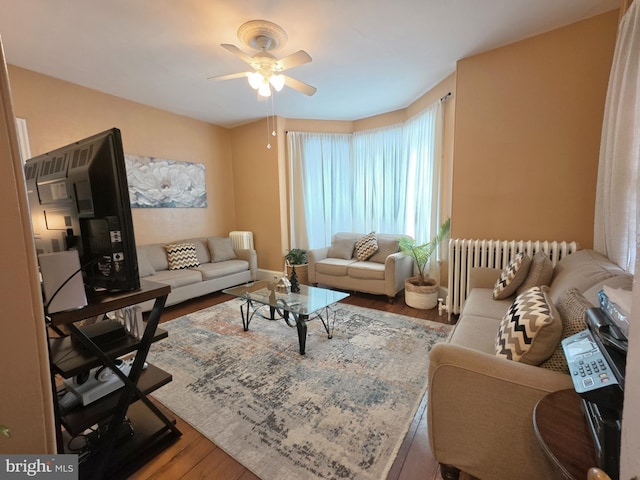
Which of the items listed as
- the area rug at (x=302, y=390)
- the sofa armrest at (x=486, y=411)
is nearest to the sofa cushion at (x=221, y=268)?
the area rug at (x=302, y=390)

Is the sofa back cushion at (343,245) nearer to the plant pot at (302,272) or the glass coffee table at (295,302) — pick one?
the plant pot at (302,272)

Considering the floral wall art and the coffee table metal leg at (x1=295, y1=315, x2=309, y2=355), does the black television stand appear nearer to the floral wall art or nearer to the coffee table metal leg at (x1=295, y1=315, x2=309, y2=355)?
the coffee table metal leg at (x1=295, y1=315, x2=309, y2=355)

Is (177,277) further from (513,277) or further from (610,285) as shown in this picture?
(610,285)

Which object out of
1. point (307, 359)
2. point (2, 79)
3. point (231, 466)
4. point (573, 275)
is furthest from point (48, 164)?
point (573, 275)

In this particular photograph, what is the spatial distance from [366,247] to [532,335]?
2944 millimetres

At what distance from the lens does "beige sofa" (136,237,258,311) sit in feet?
10.9

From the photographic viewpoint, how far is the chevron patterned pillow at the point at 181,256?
3.68 m

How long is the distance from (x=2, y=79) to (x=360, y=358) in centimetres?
228

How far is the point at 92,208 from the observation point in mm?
956

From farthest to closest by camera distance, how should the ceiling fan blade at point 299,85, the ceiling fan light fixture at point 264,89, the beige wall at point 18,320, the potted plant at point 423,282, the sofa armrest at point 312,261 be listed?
the sofa armrest at point 312,261 → the potted plant at point 423,282 → the ceiling fan blade at point 299,85 → the ceiling fan light fixture at point 264,89 → the beige wall at point 18,320

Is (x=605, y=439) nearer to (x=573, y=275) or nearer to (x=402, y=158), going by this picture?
(x=573, y=275)

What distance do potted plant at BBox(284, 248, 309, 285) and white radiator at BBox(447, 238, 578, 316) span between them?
2.19 metres

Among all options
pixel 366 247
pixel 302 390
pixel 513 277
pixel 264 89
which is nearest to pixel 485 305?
pixel 513 277

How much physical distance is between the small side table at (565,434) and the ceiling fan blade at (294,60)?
7.82ft
